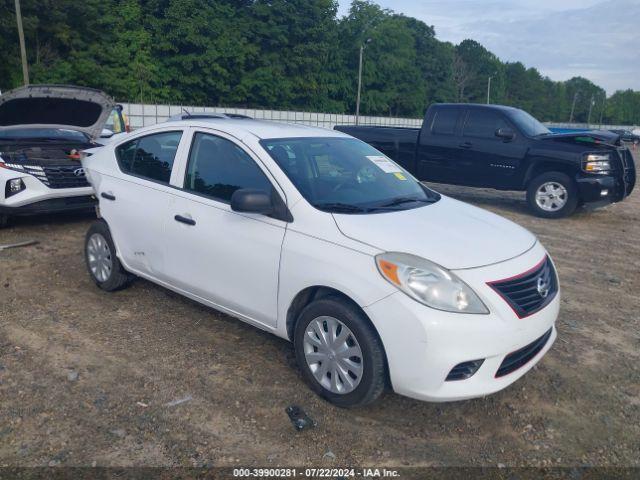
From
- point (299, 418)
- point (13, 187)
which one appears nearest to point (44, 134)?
point (13, 187)

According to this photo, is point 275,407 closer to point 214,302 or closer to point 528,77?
point 214,302

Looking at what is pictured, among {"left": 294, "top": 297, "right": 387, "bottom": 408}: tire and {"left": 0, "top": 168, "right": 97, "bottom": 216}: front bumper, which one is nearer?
{"left": 294, "top": 297, "right": 387, "bottom": 408}: tire

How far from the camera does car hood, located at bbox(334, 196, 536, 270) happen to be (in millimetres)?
3157

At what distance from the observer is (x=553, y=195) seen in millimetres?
9703

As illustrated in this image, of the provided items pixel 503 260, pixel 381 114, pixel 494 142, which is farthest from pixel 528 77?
pixel 503 260

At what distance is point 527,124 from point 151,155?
7.77 m

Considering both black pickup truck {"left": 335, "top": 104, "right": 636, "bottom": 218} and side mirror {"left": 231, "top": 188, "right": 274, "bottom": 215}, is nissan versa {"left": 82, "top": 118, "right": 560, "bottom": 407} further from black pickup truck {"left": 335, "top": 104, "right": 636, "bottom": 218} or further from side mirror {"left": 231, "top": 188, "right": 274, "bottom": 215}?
black pickup truck {"left": 335, "top": 104, "right": 636, "bottom": 218}

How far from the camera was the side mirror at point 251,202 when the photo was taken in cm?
346

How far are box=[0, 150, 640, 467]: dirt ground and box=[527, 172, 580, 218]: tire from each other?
4628 mm

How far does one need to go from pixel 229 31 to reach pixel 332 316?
159 ft

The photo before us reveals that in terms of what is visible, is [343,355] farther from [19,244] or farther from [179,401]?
[19,244]

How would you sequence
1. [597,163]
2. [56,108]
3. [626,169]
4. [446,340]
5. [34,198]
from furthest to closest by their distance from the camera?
[626,169]
[597,163]
[56,108]
[34,198]
[446,340]

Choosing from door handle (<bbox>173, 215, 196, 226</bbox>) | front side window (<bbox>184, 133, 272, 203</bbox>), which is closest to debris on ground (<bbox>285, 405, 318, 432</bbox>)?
front side window (<bbox>184, 133, 272, 203</bbox>)

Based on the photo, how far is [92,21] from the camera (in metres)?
39.6
